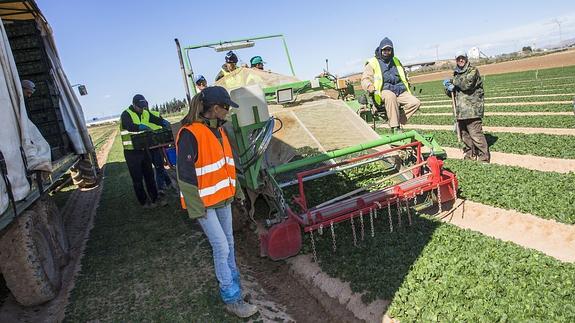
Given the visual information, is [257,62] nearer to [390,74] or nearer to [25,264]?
[390,74]

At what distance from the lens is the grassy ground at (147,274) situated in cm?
436

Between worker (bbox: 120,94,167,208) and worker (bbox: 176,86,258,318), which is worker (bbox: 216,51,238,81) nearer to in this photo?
worker (bbox: 120,94,167,208)

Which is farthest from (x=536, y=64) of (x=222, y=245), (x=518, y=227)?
(x=222, y=245)

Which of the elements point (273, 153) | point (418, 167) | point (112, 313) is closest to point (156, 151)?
point (273, 153)

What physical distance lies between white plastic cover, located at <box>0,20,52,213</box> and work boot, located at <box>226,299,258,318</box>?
2.29 m

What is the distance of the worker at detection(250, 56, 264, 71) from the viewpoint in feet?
30.3

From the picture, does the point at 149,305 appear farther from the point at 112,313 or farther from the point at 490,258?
the point at 490,258

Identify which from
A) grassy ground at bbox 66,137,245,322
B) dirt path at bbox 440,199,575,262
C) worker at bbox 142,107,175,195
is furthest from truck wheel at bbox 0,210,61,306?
dirt path at bbox 440,199,575,262

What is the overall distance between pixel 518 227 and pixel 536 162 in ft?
11.1

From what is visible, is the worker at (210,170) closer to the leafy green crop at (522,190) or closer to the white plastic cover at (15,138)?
the white plastic cover at (15,138)

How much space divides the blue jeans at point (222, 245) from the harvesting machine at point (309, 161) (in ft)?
2.73

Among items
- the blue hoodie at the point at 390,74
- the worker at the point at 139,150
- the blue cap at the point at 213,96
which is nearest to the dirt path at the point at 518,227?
the blue hoodie at the point at 390,74

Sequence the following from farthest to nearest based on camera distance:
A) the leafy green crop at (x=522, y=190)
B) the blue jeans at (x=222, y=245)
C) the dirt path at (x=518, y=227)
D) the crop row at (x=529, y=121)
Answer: the crop row at (x=529, y=121)
the leafy green crop at (x=522, y=190)
the dirt path at (x=518, y=227)
the blue jeans at (x=222, y=245)

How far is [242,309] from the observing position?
4.06 m
